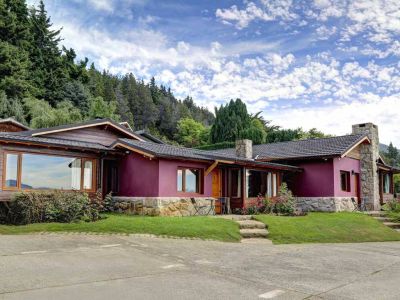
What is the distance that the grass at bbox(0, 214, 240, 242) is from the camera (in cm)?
1266

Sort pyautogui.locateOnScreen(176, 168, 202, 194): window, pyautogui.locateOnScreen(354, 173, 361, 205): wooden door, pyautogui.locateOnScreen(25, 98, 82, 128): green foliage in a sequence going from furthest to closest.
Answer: pyautogui.locateOnScreen(25, 98, 82, 128): green foliage < pyautogui.locateOnScreen(354, 173, 361, 205): wooden door < pyautogui.locateOnScreen(176, 168, 202, 194): window

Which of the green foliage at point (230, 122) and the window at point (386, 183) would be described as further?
the green foliage at point (230, 122)

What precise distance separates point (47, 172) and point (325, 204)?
14196 millimetres

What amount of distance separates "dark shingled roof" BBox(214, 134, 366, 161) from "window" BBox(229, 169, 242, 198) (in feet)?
13.3

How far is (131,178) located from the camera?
1762 cm

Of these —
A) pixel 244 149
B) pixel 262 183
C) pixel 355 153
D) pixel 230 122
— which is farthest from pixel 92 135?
pixel 230 122

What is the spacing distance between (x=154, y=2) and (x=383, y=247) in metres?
13.2

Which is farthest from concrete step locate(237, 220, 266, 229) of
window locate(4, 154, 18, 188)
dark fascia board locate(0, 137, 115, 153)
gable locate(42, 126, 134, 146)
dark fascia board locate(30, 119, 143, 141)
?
dark fascia board locate(30, 119, 143, 141)

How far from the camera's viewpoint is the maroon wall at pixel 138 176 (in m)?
16.7

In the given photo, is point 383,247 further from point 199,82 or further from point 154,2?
point 199,82

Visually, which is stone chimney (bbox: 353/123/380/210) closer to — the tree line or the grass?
the grass

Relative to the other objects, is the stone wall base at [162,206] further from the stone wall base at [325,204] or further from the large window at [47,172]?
the stone wall base at [325,204]

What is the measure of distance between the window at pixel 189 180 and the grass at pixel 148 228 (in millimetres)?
3375

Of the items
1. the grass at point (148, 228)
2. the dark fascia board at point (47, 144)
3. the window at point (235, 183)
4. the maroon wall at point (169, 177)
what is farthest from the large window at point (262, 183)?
the dark fascia board at point (47, 144)
